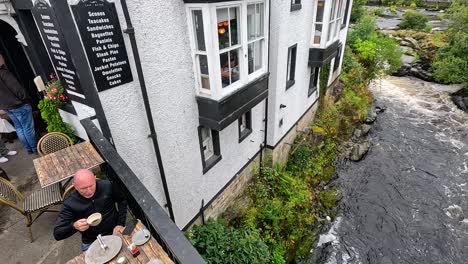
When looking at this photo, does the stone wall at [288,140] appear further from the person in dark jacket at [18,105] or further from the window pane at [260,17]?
the person in dark jacket at [18,105]

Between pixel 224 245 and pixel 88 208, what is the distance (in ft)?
14.1

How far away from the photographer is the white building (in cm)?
442

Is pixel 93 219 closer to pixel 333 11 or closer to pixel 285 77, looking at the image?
pixel 285 77

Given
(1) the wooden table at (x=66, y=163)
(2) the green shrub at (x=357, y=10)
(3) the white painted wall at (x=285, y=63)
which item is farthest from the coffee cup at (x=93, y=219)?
(2) the green shrub at (x=357, y=10)

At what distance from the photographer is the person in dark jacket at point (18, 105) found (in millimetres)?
5695

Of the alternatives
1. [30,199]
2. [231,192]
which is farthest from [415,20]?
[30,199]

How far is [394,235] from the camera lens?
10852mm

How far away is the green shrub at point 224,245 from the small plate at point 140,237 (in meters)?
3.87

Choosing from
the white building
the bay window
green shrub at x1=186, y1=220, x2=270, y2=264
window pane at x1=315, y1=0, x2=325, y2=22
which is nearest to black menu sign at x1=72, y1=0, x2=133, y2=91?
the white building

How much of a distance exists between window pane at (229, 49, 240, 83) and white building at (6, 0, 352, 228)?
23mm

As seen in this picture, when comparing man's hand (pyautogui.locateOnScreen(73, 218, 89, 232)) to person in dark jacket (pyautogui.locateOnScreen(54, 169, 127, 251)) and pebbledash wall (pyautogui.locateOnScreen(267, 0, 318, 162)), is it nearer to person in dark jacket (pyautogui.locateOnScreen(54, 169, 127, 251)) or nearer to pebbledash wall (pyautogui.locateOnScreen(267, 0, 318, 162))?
person in dark jacket (pyautogui.locateOnScreen(54, 169, 127, 251))

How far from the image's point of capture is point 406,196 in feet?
41.7

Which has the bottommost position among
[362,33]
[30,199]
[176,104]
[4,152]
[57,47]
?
[362,33]

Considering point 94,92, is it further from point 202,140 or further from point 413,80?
point 413,80
